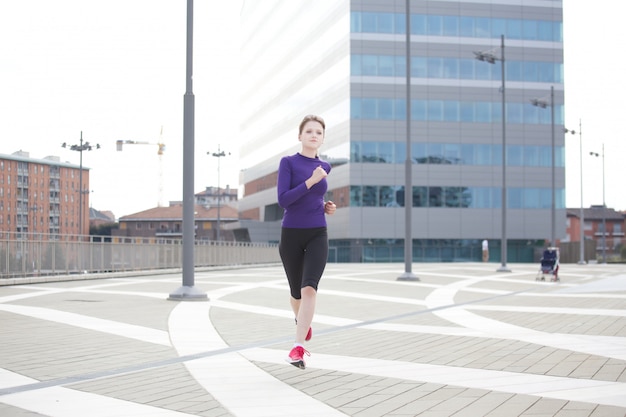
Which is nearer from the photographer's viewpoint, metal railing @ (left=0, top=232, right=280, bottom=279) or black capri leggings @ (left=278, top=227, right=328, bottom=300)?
black capri leggings @ (left=278, top=227, right=328, bottom=300)

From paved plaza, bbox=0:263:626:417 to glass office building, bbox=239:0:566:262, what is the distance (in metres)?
48.3

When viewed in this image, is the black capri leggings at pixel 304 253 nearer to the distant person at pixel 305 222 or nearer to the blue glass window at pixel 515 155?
the distant person at pixel 305 222

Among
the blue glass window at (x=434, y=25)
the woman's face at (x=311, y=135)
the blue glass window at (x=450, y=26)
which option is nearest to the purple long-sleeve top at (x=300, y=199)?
the woman's face at (x=311, y=135)

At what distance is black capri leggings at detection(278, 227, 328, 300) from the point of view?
623 cm

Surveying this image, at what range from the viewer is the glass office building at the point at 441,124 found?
6078 centimetres

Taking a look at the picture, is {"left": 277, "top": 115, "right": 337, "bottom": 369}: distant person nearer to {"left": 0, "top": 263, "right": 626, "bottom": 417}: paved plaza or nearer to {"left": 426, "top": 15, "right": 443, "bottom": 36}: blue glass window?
{"left": 0, "top": 263, "right": 626, "bottom": 417}: paved plaza

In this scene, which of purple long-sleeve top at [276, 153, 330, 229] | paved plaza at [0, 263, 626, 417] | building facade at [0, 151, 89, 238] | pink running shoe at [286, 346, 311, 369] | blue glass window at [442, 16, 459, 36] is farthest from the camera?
building facade at [0, 151, 89, 238]

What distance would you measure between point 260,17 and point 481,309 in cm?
7804

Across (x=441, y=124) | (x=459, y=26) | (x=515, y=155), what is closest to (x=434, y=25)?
(x=459, y=26)

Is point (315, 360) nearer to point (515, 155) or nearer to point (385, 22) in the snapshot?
point (385, 22)

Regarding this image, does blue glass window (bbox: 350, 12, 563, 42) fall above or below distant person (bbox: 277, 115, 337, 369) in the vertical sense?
above

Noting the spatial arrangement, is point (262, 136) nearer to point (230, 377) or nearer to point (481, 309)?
point (481, 309)

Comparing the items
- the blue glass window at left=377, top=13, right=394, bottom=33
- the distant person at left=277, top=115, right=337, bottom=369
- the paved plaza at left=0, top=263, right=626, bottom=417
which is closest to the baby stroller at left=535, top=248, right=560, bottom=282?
the paved plaza at left=0, top=263, right=626, bottom=417

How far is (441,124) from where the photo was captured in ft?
204
